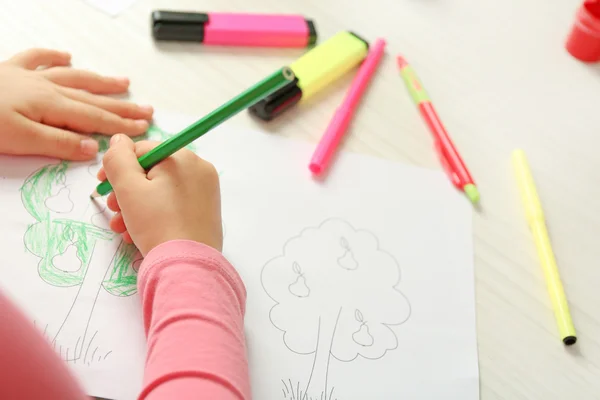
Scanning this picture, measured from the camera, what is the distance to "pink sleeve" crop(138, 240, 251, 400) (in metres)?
0.42

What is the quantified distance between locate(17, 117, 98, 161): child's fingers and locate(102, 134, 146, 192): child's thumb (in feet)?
0.17

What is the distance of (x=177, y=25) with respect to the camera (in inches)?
25.5

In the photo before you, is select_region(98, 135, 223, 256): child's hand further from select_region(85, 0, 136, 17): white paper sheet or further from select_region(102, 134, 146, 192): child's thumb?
select_region(85, 0, 136, 17): white paper sheet

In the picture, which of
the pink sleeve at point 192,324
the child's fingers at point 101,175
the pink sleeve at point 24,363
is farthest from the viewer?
the child's fingers at point 101,175

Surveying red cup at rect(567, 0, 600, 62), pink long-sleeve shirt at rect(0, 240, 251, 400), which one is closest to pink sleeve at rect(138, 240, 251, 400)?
pink long-sleeve shirt at rect(0, 240, 251, 400)

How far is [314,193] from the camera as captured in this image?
23.1 inches

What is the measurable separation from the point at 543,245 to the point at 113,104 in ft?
1.34

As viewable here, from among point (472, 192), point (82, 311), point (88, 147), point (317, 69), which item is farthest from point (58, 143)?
point (472, 192)

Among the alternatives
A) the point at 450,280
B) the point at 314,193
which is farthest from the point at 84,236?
the point at 450,280

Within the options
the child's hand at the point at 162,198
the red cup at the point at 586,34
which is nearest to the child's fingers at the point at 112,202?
the child's hand at the point at 162,198

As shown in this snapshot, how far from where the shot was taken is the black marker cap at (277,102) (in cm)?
61

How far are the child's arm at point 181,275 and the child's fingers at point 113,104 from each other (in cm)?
6

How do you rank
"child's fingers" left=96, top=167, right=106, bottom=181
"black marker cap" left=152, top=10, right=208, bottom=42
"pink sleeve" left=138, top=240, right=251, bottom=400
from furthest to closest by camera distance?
"black marker cap" left=152, top=10, right=208, bottom=42 < "child's fingers" left=96, top=167, right=106, bottom=181 < "pink sleeve" left=138, top=240, right=251, bottom=400

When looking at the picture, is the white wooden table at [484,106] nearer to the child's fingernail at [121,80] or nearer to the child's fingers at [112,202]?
the child's fingernail at [121,80]
